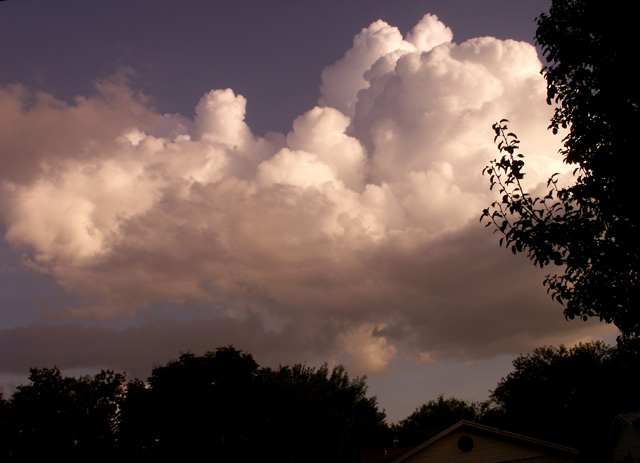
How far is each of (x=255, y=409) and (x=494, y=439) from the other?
56.7 ft

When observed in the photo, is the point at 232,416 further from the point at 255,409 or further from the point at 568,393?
the point at 568,393

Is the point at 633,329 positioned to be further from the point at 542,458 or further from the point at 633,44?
the point at 542,458

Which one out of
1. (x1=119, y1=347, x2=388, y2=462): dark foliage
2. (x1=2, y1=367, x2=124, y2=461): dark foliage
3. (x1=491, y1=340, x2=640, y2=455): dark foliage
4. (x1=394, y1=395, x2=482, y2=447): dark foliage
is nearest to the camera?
(x1=119, y1=347, x2=388, y2=462): dark foliage

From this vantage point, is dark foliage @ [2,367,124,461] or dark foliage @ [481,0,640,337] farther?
dark foliage @ [2,367,124,461]

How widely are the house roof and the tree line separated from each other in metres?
5.46

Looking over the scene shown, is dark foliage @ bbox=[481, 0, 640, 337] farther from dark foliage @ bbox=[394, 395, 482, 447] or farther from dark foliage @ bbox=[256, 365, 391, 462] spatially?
dark foliage @ bbox=[394, 395, 482, 447]

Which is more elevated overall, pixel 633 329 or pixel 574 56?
pixel 574 56

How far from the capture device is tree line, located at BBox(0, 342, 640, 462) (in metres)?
33.7

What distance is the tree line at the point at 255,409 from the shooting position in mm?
33688

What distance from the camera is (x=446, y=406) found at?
101938mm

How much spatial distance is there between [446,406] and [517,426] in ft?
77.7

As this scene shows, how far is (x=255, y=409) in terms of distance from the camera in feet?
117

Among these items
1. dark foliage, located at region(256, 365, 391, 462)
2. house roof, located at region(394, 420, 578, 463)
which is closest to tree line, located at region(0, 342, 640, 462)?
dark foliage, located at region(256, 365, 391, 462)

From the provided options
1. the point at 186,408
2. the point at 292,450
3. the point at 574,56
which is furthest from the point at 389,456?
the point at 574,56
